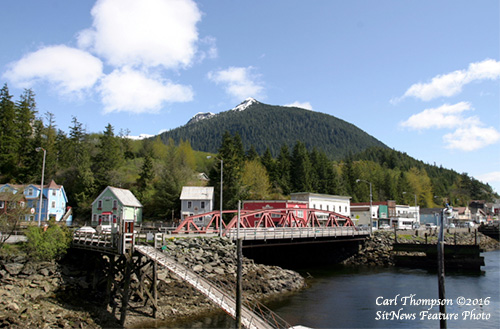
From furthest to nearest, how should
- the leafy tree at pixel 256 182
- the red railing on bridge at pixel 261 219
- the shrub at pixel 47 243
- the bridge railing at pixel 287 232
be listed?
the leafy tree at pixel 256 182, the bridge railing at pixel 287 232, the red railing on bridge at pixel 261 219, the shrub at pixel 47 243

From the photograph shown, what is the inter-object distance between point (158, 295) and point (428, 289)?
24837 millimetres

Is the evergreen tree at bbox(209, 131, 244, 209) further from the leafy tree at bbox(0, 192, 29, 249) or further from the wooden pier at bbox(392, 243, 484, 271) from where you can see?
the leafy tree at bbox(0, 192, 29, 249)

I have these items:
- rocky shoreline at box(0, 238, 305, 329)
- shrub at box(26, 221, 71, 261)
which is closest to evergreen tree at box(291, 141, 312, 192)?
rocky shoreline at box(0, 238, 305, 329)

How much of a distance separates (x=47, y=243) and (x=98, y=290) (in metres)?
5.25

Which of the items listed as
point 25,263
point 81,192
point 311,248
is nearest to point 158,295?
point 25,263

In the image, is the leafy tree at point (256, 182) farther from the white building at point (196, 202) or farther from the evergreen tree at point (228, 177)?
the white building at point (196, 202)

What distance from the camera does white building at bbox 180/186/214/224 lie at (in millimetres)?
60375

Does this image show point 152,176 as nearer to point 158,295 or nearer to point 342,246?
point 342,246

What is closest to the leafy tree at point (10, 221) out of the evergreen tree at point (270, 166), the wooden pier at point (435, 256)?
the wooden pier at point (435, 256)

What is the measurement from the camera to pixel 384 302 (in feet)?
97.0

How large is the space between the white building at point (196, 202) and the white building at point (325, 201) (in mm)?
16475

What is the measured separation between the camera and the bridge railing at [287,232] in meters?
35.5

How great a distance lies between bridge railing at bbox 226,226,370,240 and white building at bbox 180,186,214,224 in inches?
879

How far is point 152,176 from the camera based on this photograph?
71.6 meters
